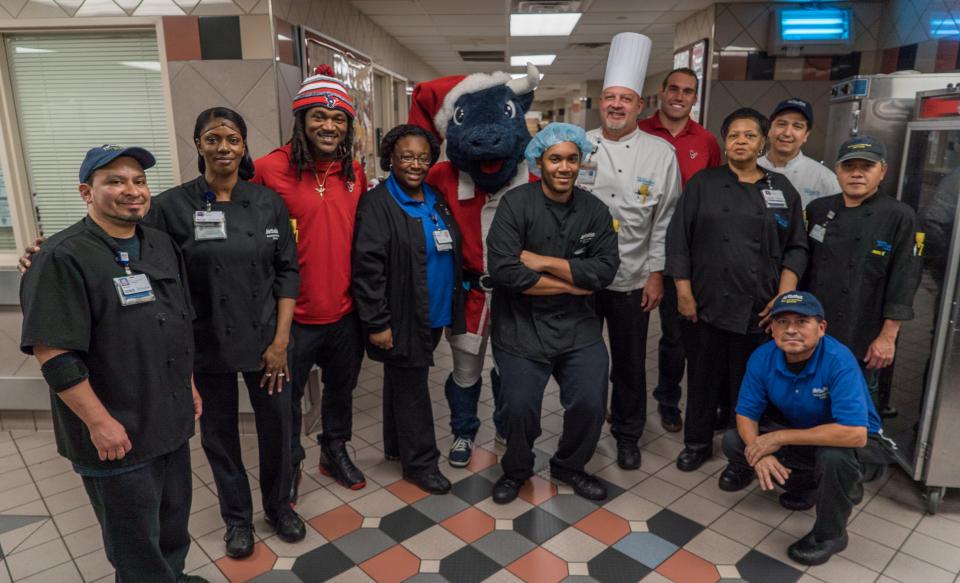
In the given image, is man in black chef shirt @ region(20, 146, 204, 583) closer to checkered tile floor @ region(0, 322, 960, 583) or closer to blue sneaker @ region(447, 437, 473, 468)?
checkered tile floor @ region(0, 322, 960, 583)

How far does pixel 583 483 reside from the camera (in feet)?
8.79

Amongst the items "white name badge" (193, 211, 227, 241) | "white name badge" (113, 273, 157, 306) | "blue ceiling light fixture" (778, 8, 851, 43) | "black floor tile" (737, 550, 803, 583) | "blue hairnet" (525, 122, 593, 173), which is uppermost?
"blue ceiling light fixture" (778, 8, 851, 43)

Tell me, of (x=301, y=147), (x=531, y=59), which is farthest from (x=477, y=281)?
(x=531, y=59)

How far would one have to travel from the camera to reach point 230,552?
2.27 m

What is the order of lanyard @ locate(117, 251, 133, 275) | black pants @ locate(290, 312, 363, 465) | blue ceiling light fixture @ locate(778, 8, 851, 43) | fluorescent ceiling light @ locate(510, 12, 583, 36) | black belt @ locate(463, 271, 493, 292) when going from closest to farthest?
1. lanyard @ locate(117, 251, 133, 275)
2. black pants @ locate(290, 312, 363, 465)
3. black belt @ locate(463, 271, 493, 292)
4. blue ceiling light fixture @ locate(778, 8, 851, 43)
5. fluorescent ceiling light @ locate(510, 12, 583, 36)

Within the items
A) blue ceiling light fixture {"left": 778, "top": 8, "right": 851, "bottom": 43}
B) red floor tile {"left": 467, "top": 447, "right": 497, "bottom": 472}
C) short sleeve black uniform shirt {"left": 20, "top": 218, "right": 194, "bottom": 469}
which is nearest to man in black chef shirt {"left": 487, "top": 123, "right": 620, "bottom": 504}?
red floor tile {"left": 467, "top": 447, "right": 497, "bottom": 472}

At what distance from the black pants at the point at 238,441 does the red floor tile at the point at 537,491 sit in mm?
990

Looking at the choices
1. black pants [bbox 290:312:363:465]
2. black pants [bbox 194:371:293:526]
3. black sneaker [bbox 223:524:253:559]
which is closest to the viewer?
black pants [bbox 194:371:293:526]

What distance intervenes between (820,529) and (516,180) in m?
1.78

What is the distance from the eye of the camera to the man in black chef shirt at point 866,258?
7.97 feet

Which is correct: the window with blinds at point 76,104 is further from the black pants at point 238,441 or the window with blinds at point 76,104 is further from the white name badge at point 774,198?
the white name badge at point 774,198

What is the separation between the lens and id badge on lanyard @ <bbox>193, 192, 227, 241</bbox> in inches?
76.6

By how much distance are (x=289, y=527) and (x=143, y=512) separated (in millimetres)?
736

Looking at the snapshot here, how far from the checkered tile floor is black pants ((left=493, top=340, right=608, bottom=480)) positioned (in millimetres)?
286
